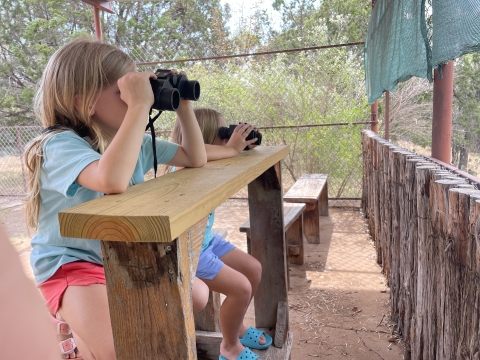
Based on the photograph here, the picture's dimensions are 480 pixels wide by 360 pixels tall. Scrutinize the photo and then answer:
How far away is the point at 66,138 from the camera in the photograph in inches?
51.7

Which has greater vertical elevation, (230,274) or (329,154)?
(230,274)

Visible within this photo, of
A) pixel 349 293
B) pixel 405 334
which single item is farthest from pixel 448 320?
pixel 349 293

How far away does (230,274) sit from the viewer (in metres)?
2.07

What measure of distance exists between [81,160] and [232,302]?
3.92 feet

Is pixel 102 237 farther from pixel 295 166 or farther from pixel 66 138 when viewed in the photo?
pixel 295 166

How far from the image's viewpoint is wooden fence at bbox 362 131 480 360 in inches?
68.3

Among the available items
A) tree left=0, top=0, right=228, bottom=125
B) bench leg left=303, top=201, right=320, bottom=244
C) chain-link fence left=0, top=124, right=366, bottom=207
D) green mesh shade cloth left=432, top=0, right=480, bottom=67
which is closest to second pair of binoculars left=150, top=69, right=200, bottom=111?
green mesh shade cloth left=432, top=0, right=480, bottom=67

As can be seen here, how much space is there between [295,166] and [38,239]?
7.23 m

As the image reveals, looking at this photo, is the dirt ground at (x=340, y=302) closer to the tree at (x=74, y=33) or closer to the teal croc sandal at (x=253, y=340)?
the teal croc sandal at (x=253, y=340)

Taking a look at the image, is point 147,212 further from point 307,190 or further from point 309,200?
point 307,190

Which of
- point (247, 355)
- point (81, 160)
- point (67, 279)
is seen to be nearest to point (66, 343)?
point (67, 279)

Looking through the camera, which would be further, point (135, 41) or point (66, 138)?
point (135, 41)

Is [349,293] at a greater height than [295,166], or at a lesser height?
lesser

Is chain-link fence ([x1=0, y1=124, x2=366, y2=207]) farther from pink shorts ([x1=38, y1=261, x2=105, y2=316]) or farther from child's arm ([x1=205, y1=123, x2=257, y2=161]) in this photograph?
pink shorts ([x1=38, y1=261, x2=105, y2=316])
